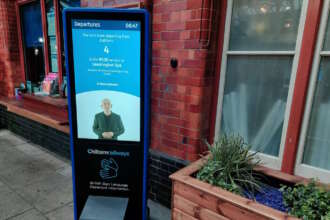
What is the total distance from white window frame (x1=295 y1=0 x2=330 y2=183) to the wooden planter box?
145 mm

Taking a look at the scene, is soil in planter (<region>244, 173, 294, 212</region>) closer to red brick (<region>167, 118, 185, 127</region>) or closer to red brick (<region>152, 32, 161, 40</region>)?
red brick (<region>167, 118, 185, 127</region>)

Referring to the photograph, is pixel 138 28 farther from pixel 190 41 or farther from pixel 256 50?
pixel 256 50

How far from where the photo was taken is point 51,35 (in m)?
4.03

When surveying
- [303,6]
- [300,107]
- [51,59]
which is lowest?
[300,107]

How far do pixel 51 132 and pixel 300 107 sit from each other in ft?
12.2

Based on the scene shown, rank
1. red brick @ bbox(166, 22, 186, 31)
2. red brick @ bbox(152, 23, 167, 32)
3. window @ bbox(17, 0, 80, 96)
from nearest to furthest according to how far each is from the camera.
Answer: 1. red brick @ bbox(166, 22, 186, 31)
2. red brick @ bbox(152, 23, 167, 32)
3. window @ bbox(17, 0, 80, 96)

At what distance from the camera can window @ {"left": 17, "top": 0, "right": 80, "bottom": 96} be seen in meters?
3.85

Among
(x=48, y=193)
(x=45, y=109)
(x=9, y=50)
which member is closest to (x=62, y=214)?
(x=48, y=193)

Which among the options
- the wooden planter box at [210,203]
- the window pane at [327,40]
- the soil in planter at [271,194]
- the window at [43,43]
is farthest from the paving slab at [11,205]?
the window pane at [327,40]

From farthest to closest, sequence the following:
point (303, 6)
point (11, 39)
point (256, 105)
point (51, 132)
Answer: point (11, 39) → point (51, 132) → point (256, 105) → point (303, 6)

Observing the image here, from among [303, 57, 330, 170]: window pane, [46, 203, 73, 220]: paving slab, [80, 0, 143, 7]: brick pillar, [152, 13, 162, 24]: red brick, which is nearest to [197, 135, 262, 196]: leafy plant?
[303, 57, 330, 170]: window pane

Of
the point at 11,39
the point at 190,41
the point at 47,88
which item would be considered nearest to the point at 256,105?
the point at 190,41

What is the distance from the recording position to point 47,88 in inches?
165

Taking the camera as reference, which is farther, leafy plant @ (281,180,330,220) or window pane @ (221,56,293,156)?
window pane @ (221,56,293,156)
